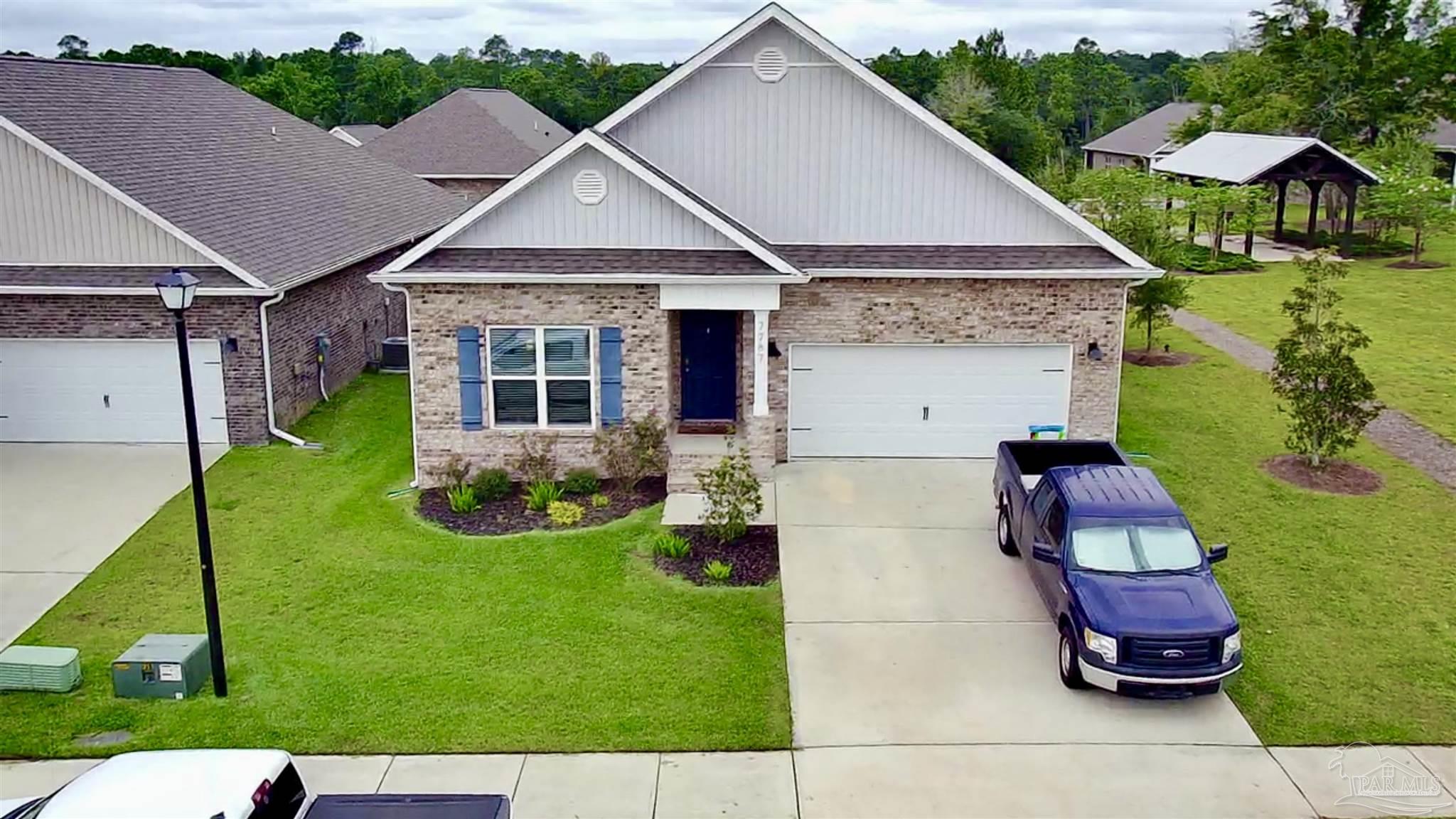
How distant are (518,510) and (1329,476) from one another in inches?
455

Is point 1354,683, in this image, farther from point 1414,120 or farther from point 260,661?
point 1414,120

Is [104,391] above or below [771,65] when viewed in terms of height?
below

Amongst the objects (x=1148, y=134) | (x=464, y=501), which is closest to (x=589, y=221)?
(x=464, y=501)

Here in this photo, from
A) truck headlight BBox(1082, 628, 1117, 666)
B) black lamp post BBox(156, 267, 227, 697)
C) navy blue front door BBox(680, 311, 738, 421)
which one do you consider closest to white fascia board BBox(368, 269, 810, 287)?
navy blue front door BBox(680, 311, 738, 421)

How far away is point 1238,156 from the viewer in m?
45.2

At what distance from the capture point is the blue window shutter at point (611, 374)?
16.7m

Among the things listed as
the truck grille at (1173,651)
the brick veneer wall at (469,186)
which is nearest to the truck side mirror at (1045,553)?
the truck grille at (1173,651)

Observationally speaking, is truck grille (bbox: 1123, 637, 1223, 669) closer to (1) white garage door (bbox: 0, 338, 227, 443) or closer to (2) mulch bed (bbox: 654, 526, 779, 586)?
(2) mulch bed (bbox: 654, 526, 779, 586)

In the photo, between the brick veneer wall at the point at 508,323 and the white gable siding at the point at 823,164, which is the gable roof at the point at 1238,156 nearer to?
the white gable siding at the point at 823,164

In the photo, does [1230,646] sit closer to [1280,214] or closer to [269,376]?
[269,376]

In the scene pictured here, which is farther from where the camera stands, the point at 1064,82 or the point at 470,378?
the point at 1064,82

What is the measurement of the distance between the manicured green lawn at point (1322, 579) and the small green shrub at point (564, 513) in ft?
25.9

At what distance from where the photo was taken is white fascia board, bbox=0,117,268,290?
17.9 m

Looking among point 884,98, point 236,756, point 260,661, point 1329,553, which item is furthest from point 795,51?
point 236,756
